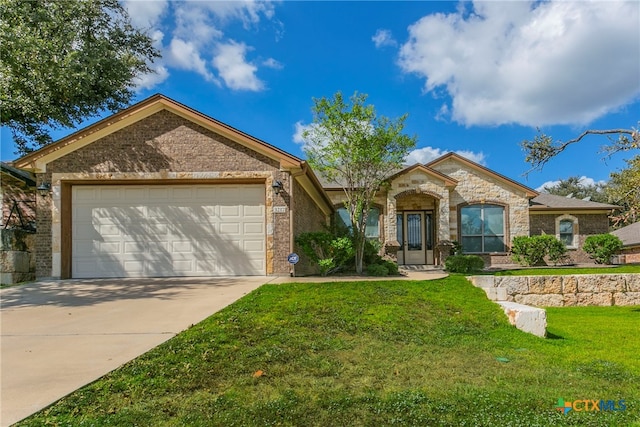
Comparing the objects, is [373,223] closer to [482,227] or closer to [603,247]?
[482,227]

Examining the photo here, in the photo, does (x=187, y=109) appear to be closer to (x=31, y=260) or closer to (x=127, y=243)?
(x=127, y=243)

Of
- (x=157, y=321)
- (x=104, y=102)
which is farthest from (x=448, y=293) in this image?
(x=104, y=102)

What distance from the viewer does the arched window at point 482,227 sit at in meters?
18.4

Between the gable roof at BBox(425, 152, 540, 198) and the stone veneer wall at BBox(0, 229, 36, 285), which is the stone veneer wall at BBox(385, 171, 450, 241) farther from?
the stone veneer wall at BBox(0, 229, 36, 285)

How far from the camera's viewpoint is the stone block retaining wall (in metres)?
9.12

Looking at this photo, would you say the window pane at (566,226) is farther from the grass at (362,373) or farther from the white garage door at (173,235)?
the white garage door at (173,235)

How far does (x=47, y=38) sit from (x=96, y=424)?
1569 centimetres

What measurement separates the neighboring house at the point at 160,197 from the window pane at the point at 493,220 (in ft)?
35.6

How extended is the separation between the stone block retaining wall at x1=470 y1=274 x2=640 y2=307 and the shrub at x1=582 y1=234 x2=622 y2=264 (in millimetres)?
8958

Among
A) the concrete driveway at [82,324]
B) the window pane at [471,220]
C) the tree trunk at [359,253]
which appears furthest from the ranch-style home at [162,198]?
the window pane at [471,220]

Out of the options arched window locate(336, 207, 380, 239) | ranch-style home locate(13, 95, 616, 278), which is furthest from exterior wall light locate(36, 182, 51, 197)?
arched window locate(336, 207, 380, 239)

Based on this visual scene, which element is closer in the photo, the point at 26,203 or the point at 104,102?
the point at 26,203

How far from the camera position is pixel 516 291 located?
913cm

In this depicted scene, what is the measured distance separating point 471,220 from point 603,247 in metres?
5.31
